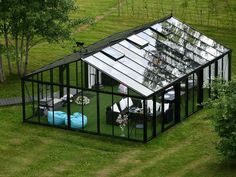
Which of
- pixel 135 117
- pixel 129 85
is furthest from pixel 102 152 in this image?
pixel 129 85

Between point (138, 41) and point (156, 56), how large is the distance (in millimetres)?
1554

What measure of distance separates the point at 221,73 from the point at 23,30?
12227 mm

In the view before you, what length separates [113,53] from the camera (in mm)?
32688

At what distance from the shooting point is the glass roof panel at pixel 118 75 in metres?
30.1

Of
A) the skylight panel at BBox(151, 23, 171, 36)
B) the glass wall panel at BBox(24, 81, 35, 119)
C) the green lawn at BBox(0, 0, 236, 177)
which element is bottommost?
the green lawn at BBox(0, 0, 236, 177)

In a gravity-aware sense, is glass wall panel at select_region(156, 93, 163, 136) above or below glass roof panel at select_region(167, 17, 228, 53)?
below

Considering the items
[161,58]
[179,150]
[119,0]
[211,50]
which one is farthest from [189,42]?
[119,0]

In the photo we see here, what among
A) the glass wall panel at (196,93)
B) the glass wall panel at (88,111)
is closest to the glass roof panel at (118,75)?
the glass wall panel at (88,111)

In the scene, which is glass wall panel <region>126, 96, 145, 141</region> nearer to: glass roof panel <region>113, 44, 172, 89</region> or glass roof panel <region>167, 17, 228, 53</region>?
glass roof panel <region>113, 44, 172, 89</region>

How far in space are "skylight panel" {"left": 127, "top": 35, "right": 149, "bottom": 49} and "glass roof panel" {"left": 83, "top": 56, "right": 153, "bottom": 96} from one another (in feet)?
10.9

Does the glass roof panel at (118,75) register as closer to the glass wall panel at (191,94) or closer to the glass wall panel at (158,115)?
the glass wall panel at (158,115)

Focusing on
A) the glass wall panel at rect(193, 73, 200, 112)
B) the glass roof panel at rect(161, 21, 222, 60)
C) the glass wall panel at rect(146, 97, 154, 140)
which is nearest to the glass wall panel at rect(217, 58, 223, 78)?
the glass roof panel at rect(161, 21, 222, 60)

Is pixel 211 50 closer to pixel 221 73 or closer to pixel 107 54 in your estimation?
pixel 221 73

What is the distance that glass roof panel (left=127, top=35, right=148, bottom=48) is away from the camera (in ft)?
112
